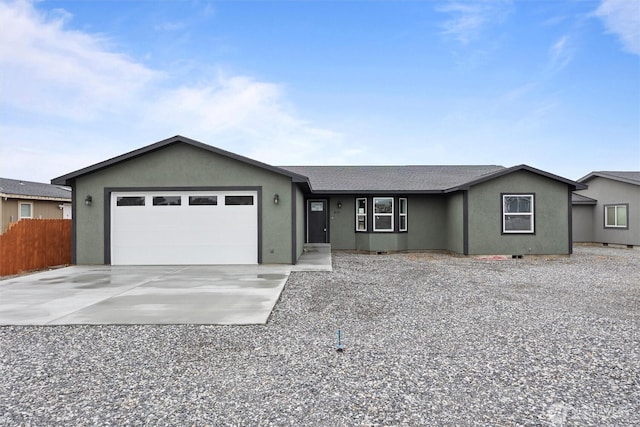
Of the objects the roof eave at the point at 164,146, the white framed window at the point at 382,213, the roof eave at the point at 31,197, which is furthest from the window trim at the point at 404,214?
the roof eave at the point at 31,197

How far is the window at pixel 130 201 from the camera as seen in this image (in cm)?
1093

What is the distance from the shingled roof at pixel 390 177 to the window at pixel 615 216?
548 cm

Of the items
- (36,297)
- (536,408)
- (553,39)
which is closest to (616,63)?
(553,39)

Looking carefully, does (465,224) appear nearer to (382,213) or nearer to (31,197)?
(382,213)

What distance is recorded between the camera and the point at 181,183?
10836mm

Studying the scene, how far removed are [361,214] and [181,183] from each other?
24.0 ft

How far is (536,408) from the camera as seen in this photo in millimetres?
2781

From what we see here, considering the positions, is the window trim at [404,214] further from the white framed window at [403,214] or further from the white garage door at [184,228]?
the white garage door at [184,228]

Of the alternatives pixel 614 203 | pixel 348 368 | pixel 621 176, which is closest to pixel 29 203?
pixel 348 368

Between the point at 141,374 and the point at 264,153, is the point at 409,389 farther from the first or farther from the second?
the point at 264,153

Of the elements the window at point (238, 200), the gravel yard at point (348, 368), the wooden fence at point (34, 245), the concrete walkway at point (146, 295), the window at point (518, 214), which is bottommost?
the gravel yard at point (348, 368)

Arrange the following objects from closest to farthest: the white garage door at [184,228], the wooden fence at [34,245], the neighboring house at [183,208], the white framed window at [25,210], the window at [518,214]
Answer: the wooden fence at [34,245] < the neighboring house at [183,208] < the white garage door at [184,228] < the window at [518,214] < the white framed window at [25,210]

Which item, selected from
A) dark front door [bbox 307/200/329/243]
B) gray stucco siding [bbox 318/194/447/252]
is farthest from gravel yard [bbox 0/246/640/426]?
dark front door [bbox 307/200/329/243]

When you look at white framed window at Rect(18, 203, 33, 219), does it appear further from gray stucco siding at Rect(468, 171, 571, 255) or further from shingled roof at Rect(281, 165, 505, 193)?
gray stucco siding at Rect(468, 171, 571, 255)
